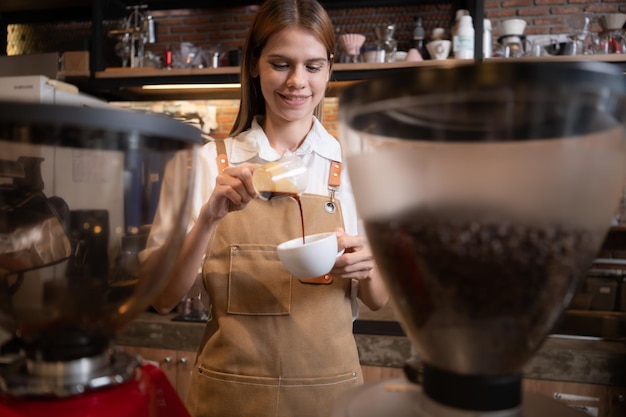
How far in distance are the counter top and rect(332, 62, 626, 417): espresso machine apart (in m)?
1.97

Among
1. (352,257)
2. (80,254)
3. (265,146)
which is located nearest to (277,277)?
(352,257)

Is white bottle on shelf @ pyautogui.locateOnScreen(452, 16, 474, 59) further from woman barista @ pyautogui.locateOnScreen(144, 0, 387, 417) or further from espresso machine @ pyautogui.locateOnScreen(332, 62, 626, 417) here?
espresso machine @ pyautogui.locateOnScreen(332, 62, 626, 417)

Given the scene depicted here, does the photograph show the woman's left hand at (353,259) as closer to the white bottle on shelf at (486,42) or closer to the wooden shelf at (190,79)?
the wooden shelf at (190,79)

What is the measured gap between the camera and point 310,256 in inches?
42.1

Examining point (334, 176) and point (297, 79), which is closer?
point (297, 79)

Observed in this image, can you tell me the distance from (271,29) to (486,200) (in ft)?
3.43

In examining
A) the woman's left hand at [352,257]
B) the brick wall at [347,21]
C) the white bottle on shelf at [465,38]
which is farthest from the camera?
the brick wall at [347,21]

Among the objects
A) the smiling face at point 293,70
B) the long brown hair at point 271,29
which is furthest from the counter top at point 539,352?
the smiling face at point 293,70

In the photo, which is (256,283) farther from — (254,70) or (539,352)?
(539,352)

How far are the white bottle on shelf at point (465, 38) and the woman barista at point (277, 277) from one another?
189cm

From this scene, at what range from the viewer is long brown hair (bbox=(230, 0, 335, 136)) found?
1.36m

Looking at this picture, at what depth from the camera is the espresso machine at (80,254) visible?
50 cm

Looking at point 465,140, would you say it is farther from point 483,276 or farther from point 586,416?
point 586,416

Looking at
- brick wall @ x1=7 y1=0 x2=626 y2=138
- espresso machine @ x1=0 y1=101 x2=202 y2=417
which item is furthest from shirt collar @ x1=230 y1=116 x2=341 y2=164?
brick wall @ x1=7 y1=0 x2=626 y2=138
